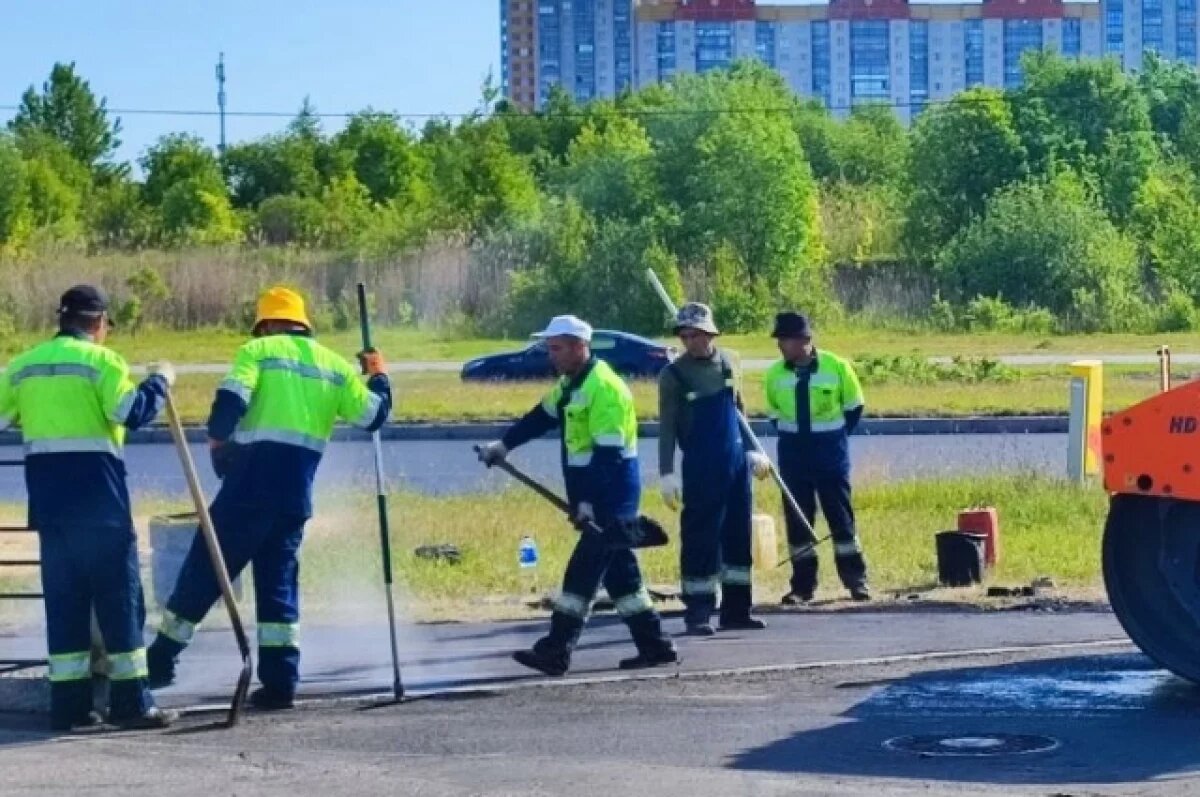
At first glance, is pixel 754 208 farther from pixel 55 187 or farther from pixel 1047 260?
pixel 55 187

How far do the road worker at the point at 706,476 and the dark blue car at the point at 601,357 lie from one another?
83.7 ft

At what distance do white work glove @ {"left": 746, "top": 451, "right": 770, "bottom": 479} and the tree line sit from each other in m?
36.8

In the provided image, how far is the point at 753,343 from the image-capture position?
160 feet

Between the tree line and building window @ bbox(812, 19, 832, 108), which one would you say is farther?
building window @ bbox(812, 19, 832, 108)

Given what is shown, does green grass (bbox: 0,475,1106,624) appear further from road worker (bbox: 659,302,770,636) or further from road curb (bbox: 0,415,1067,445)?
road curb (bbox: 0,415,1067,445)

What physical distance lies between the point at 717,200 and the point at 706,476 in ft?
140

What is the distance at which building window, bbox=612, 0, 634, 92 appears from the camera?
191 m

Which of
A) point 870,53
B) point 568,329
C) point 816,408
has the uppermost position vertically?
point 870,53

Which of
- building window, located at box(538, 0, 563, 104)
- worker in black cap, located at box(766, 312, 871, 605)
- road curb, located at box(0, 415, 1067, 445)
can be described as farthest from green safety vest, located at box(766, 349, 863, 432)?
building window, located at box(538, 0, 563, 104)

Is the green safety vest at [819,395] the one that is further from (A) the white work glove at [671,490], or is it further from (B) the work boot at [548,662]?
(B) the work boot at [548,662]

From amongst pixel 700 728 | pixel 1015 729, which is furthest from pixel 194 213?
pixel 1015 729

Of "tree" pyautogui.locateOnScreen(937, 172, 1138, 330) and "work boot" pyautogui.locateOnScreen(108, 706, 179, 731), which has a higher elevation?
"tree" pyautogui.locateOnScreen(937, 172, 1138, 330)

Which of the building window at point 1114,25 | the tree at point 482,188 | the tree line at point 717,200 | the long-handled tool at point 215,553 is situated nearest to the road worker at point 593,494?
the long-handled tool at point 215,553

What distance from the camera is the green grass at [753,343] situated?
150 feet
